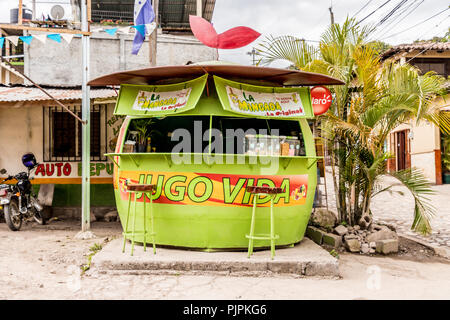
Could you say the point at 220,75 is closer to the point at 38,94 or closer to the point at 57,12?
the point at 38,94

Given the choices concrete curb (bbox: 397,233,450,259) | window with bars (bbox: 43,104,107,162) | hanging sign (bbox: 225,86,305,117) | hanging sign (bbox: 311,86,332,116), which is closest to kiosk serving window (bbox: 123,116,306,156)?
hanging sign (bbox: 225,86,305,117)

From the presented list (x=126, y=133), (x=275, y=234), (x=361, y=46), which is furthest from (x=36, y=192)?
(x=361, y=46)

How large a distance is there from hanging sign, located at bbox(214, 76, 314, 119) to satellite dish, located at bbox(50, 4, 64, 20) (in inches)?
454

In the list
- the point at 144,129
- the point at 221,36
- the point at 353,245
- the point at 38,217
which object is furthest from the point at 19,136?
the point at 353,245

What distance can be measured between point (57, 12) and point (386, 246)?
13616 millimetres

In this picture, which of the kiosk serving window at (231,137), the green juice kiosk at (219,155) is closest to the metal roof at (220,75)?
the green juice kiosk at (219,155)

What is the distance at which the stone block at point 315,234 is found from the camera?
7902mm

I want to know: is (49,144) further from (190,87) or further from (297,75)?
(297,75)

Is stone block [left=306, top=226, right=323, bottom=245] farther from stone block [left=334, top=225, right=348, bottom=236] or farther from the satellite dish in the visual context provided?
the satellite dish

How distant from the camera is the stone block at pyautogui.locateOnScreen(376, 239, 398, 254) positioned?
741 centimetres

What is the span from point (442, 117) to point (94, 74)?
39.9 ft

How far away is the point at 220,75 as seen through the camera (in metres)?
6.50

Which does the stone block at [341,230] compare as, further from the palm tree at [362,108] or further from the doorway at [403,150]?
the doorway at [403,150]

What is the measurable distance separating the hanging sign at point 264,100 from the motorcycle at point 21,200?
17.3 ft
